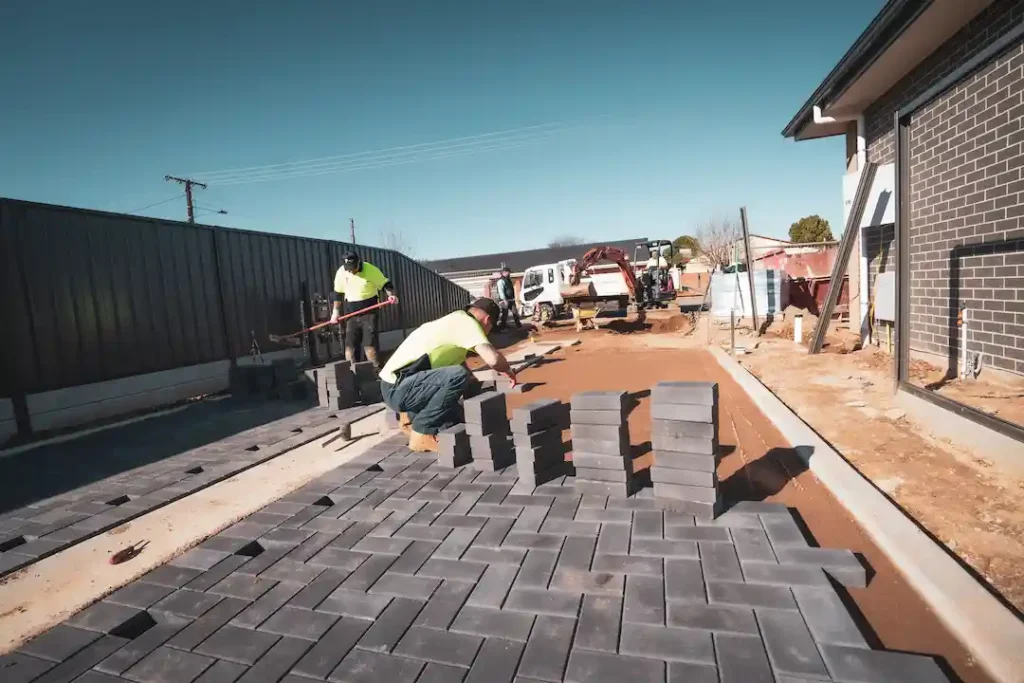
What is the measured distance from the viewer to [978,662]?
175 cm

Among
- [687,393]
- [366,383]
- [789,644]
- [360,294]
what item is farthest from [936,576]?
[360,294]

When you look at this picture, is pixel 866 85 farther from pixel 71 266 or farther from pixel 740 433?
pixel 71 266

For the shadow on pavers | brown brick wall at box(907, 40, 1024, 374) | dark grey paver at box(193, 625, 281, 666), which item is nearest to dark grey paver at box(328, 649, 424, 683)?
dark grey paver at box(193, 625, 281, 666)

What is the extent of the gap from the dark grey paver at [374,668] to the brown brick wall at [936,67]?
689 centimetres

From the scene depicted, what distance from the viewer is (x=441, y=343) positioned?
4336 mm

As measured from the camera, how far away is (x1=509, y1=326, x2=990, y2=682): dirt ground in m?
1.92

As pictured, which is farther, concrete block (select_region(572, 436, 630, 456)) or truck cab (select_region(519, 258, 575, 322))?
truck cab (select_region(519, 258, 575, 322))

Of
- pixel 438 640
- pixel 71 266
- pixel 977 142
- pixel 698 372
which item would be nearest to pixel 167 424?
pixel 71 266

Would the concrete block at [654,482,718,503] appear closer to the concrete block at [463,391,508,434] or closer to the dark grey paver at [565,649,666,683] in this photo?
the dark grey paver at [565,649,666,683]

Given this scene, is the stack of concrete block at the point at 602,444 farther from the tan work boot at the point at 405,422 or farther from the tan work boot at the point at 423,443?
the tan work boot at the point at 405,422

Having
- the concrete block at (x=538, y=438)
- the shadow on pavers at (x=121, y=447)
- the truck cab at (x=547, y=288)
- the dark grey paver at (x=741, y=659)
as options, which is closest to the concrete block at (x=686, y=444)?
the concrete block at (x=538, y=438)

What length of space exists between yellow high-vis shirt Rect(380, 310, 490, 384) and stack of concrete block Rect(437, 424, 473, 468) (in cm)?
66

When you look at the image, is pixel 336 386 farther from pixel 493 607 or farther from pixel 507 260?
pixel 507 260

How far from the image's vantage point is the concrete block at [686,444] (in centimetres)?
279
